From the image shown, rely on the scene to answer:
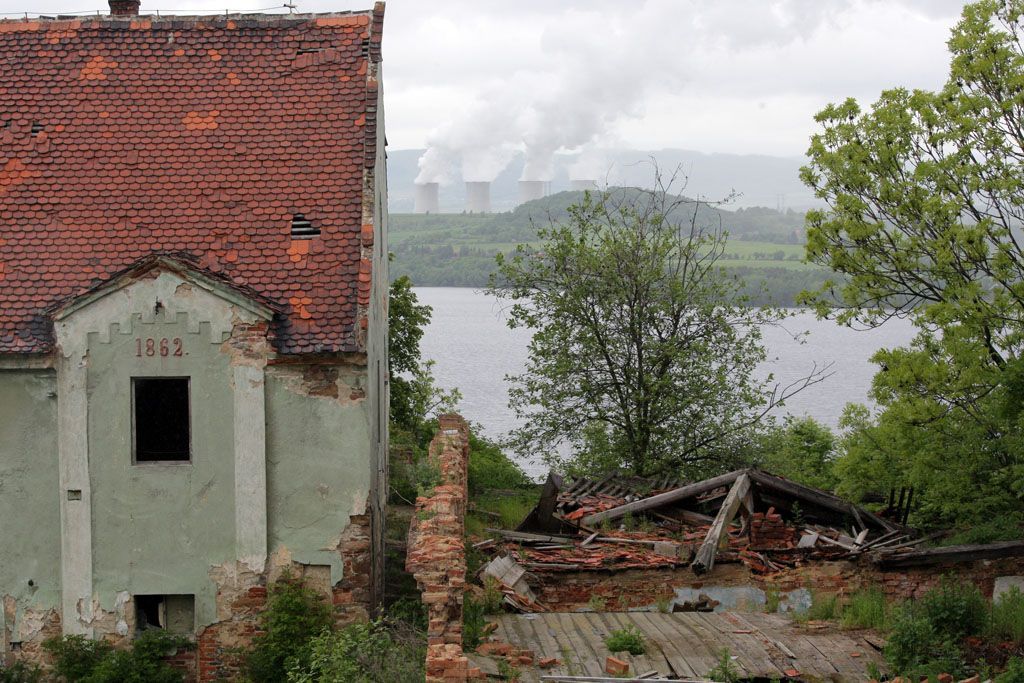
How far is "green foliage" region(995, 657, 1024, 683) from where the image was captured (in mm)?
12602

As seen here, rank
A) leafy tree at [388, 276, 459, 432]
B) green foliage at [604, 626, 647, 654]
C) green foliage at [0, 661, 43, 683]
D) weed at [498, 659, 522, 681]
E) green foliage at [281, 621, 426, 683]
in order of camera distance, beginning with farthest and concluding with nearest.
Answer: leafy tree at [388, 276, 459, 432] → green foliage at [0, 661, 43, 683] → green foliage at [604, 626, 647, 654] → green foliage at [281, 621, 426, 683] → weed at [498, 659, 522, 681]

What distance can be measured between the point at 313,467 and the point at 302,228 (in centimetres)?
376

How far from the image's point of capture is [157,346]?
16.6 m

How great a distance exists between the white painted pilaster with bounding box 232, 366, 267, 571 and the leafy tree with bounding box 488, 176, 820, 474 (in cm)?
1261

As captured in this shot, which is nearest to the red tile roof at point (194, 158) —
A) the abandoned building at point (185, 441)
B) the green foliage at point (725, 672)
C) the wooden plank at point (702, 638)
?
the abandoned building at point (185, 441)

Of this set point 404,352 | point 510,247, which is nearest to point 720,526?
point 404,352

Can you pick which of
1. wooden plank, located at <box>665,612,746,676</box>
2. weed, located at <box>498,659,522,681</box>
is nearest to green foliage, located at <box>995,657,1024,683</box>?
wooden plank, located at <box>665,612,746,676</box>

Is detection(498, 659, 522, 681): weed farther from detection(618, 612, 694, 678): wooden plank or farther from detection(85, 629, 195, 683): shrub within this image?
detection(85, 629, 195, 683): shrub

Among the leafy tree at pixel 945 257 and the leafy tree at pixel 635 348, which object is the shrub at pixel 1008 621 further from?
the leafy tree at pixel 635 348

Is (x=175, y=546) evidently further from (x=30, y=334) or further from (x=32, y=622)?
(x=30, y=334)

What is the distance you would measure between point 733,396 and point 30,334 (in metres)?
17.4

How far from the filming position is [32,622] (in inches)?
661

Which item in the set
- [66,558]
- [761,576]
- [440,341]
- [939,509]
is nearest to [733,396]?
[939,509]

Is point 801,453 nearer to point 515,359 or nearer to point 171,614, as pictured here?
point 171,614
